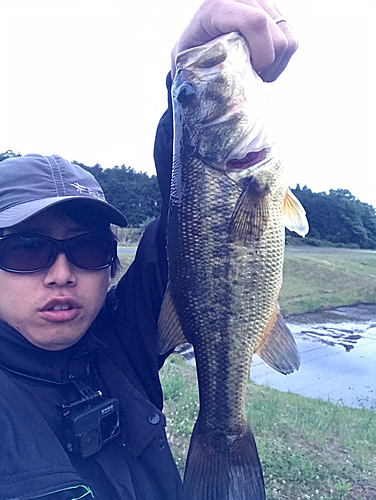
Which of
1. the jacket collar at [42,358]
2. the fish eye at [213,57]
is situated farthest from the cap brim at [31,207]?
the fish eye at [213,57]

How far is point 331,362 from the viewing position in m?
9.35

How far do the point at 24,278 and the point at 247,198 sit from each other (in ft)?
3.03

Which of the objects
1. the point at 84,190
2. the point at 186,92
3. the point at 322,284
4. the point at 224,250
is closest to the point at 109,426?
the point at 224,250

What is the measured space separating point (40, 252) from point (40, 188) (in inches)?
11.9

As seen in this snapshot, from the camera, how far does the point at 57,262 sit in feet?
6.06

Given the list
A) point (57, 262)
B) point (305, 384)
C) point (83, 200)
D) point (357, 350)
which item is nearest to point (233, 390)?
point (57, 262)

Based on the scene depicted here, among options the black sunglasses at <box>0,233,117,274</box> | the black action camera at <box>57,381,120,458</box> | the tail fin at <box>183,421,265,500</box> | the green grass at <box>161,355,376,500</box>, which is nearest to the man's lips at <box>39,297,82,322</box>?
the black sunglasses at <box>0,233,117,274</box>

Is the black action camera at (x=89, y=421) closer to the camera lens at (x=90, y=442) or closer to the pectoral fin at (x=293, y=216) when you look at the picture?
the camera lens at (x=90, y=442)

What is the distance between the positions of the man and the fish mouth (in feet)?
1.05

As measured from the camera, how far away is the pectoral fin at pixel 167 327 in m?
1.79

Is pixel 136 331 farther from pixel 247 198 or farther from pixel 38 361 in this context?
pixel 247 198

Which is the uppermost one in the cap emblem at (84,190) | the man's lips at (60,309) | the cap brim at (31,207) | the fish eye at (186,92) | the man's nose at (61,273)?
the fish eye at (186,92)

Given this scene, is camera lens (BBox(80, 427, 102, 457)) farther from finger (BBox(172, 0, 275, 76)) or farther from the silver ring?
the silver ring

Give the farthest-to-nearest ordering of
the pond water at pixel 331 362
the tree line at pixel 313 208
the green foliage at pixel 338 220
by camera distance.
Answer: the green foliage at pixel 338 220 < the tree line at pixel 313 208 < the pond water at pixel 331 362
